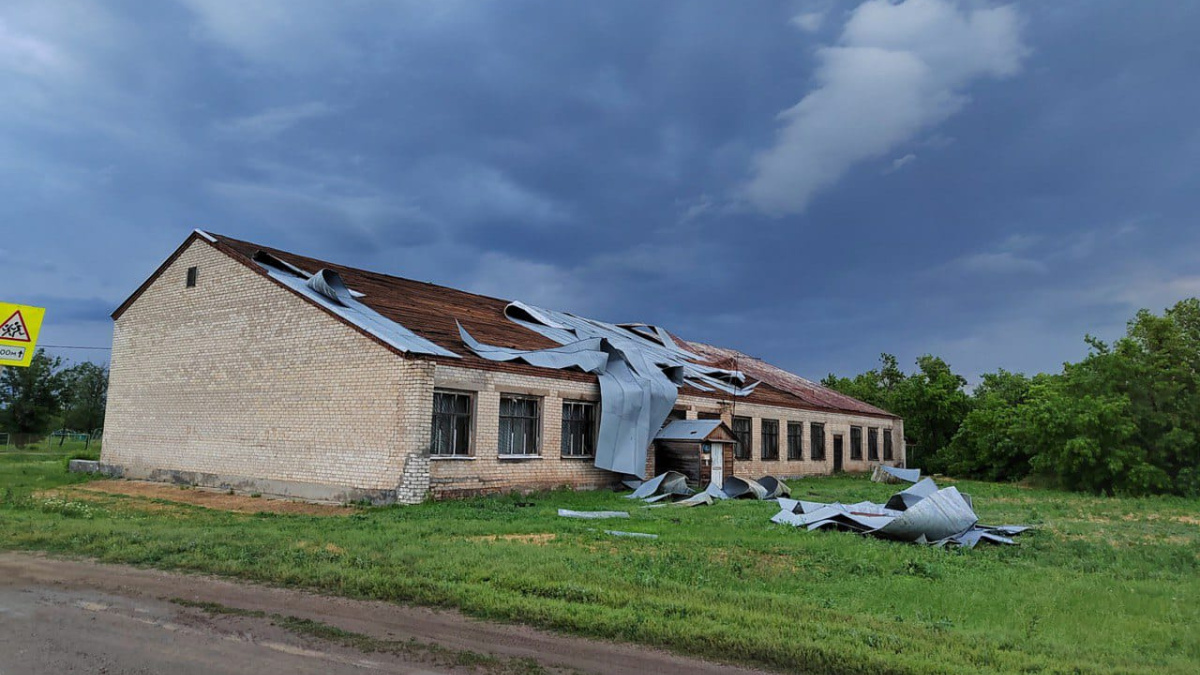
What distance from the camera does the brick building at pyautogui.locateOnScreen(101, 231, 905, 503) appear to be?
16688 millimetres

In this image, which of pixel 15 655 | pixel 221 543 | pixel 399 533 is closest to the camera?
pixel 15 655

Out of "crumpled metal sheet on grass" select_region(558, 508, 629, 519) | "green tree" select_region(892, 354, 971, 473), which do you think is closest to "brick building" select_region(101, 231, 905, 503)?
"crumpled metal sheet on grass" select_region(558, 508, 629, 519)

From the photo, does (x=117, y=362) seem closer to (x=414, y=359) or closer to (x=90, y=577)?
A: (x=414, y=359)

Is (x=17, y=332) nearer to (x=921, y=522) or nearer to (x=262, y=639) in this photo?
(x=262, y=639)

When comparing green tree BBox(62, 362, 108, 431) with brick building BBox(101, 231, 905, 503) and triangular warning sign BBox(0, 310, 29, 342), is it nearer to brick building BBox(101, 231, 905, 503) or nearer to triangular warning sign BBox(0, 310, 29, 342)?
brick building BBox(101, 231, 905, 503)

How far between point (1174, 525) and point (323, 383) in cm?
1909

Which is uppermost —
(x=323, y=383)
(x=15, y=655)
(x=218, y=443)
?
(x=323, y=383)

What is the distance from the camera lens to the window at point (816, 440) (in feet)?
106

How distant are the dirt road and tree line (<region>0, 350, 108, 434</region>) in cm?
5259

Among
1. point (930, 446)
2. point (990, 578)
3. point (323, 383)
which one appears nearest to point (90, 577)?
point (323, 383)

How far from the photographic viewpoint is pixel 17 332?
56.3ft

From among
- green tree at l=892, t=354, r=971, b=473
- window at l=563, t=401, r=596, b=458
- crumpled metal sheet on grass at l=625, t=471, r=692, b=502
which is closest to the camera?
crumpled metal sheet on grass at l=625, t=471, r=692, b=502

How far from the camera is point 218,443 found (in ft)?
65.3

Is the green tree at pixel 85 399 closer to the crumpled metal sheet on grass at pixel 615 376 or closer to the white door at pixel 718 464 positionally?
the crumpled metal sheet on grass at pixel 615 376
